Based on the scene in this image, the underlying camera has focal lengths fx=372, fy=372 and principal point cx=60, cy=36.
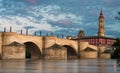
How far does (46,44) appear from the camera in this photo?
8844 cm

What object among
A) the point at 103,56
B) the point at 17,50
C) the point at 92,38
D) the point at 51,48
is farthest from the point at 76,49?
the point at 92,38

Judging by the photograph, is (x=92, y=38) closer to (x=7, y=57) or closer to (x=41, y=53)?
(x=41, y=53)

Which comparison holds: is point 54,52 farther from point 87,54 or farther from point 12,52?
point 87,54

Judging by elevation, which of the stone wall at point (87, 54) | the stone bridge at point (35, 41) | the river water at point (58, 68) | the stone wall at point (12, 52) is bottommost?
the stone wall at point (87, 54)

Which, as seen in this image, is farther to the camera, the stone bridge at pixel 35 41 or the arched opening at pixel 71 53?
the arched opening at pixel 71 53

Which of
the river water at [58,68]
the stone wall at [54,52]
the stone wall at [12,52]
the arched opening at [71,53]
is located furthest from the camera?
the arched opening at [71,53]

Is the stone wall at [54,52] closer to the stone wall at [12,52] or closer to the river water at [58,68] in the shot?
the stone wall at [12,52]

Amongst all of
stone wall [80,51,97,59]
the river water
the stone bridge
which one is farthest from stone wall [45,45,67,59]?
the river water

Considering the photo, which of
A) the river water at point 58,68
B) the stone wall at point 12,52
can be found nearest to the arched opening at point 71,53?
the stone wall at point 12,52

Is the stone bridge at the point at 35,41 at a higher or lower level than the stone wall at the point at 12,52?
higher

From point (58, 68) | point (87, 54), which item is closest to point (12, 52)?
point (58, 68)

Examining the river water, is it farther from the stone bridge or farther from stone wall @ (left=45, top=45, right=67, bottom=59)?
stone wall @ (left=45, top=45, right=67, bottom=59)

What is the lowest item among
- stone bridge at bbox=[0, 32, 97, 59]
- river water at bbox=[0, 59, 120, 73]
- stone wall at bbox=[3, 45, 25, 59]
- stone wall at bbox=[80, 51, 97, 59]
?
stone wall at bbox=[80, 51, 97, 59]

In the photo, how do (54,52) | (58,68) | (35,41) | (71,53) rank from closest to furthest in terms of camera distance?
1. (58,68)
2. (35,41)
3. (54,52)
4. (71,53)
